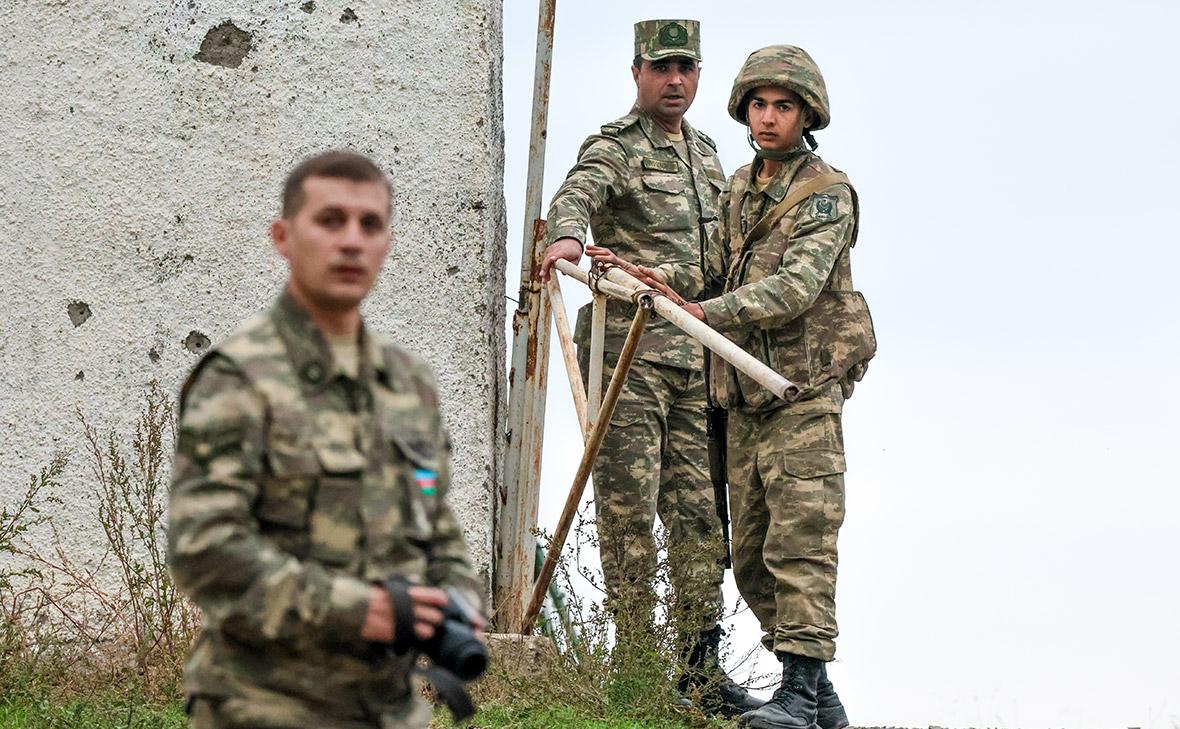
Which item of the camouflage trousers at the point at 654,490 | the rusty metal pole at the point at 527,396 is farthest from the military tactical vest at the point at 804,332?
the rusty metal pole at the point at 527,396

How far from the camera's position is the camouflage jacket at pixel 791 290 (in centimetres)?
534

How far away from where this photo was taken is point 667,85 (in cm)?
668

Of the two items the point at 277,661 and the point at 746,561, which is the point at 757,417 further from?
the point at 277,661

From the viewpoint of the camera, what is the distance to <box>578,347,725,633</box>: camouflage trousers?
575 cm

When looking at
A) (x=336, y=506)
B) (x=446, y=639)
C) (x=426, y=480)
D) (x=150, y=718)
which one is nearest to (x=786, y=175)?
(x=150, y=718)

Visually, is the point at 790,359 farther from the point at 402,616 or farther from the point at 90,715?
the point at 402,616

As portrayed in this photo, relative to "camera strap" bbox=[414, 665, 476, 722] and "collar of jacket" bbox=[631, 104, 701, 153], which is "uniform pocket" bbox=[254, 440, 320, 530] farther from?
"collar of jacket" bbox=[631, 104, 701, 153]

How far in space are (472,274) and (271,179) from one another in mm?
738

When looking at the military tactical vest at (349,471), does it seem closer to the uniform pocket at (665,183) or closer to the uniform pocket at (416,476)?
the uniform pocket at (416,476)

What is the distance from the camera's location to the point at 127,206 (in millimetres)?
6188

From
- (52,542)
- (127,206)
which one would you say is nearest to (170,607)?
(52,542)

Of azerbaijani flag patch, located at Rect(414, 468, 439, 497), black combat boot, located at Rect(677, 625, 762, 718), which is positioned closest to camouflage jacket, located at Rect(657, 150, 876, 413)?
black combat boot, located at Rect(677, 625, 762, 718)

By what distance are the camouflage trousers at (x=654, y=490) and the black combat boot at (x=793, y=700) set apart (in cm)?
39

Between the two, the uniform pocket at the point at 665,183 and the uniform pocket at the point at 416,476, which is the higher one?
the uniform pocket at the point at 665,183
